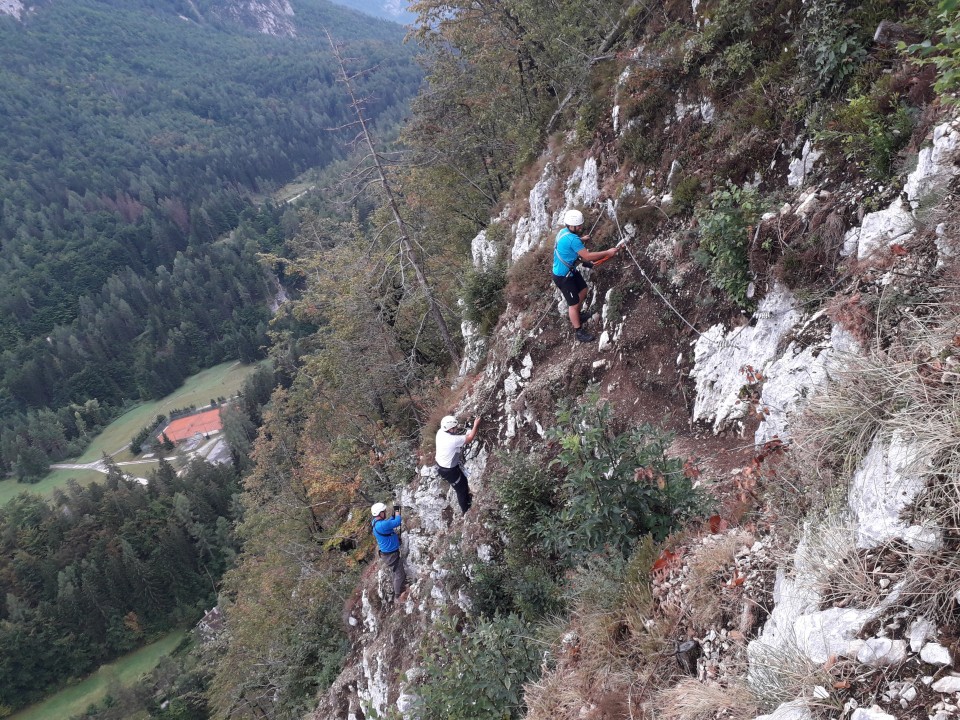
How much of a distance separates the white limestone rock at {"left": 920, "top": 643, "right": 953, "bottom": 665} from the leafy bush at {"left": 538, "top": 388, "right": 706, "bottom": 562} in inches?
99.8

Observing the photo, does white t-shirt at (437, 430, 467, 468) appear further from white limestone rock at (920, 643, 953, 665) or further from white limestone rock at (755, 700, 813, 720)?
white limestone rock at (920, 643, 953, 665)

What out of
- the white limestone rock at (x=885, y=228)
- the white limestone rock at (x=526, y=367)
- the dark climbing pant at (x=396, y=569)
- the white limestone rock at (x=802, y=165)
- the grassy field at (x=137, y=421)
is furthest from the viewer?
the grassy field at (x=137, y=421)

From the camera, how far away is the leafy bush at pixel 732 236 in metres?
6.71

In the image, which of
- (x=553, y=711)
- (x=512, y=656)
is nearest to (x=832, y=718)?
(x=553, y=711)

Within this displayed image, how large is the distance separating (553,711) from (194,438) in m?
113

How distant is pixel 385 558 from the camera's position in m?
12.1

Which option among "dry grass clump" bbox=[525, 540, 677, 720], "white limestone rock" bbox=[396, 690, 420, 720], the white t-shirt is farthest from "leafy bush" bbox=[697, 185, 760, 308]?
"white limestone rock" bbox=[396, 690, 420, 720]

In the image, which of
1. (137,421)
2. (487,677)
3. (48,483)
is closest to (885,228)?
(487,677)

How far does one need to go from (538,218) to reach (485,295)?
2.24 meters

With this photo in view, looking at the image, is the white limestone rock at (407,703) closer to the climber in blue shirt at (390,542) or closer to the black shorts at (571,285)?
the climber in blue shirt at (390,542)

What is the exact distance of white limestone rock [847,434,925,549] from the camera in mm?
3049

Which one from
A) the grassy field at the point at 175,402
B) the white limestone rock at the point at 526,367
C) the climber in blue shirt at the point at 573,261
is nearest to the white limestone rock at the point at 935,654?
the climber in blue shirt at the point at 573,261

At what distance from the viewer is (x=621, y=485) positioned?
5.30 metres

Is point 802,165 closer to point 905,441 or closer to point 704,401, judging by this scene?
point 704,401
